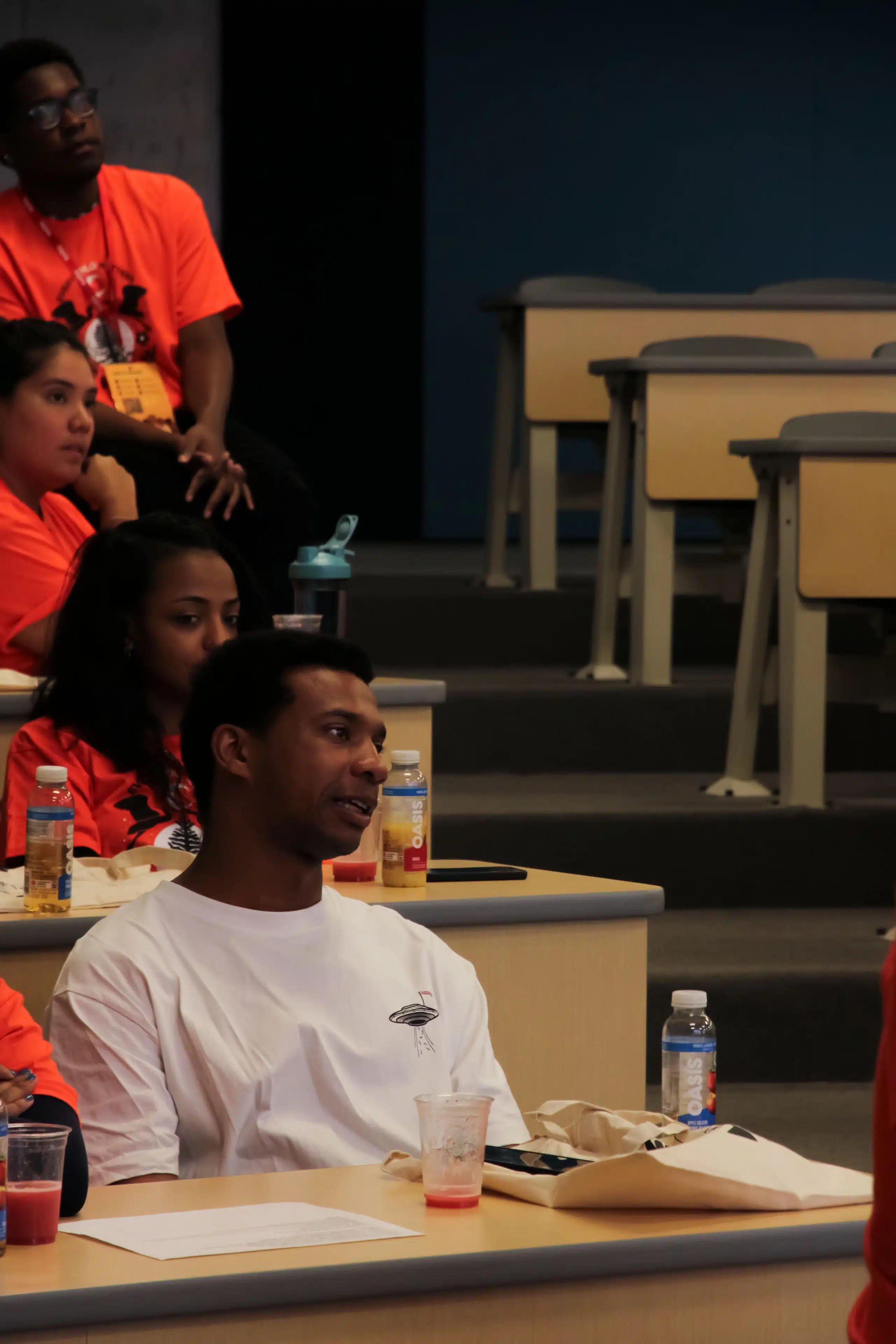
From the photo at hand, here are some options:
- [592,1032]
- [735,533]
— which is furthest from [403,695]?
[735,533]

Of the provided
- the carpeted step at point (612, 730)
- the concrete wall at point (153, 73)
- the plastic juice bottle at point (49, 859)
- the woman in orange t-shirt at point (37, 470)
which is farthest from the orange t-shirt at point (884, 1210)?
the concrete wall at point (153, 73)

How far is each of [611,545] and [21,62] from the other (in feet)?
6.51

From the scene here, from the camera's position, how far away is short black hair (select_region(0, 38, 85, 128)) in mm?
4137

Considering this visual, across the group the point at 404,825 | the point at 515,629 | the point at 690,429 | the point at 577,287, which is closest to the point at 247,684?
the point at 404,825

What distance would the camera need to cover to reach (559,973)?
9.29ft

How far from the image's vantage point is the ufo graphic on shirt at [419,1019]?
7.20ft

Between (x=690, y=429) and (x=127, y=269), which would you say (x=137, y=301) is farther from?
(x=690, y=429)

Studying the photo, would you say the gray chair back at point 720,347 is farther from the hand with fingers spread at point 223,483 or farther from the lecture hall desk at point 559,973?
the lecture hall desk at point 559,973

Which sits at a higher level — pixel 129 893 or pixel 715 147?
pixel 715 147

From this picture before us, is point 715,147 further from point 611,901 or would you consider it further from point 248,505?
point 611,901

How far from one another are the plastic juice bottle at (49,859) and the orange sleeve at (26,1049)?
2.04 feet

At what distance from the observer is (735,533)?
5988 millimetres

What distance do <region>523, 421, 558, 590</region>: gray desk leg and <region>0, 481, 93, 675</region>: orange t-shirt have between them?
243cm

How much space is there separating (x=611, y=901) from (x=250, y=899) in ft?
2.46
